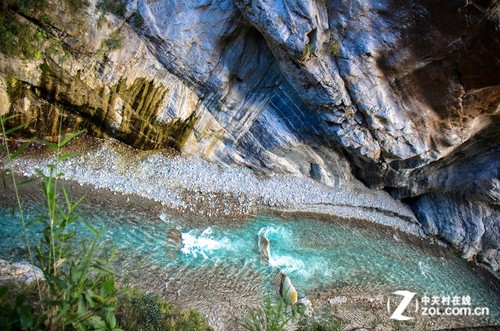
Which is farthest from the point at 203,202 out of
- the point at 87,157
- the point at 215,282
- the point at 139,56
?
the point at 139,56

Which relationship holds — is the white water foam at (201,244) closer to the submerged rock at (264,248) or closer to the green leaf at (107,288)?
the submerged rock at (264,248)

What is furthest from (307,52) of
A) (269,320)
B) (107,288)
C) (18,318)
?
(18,318)

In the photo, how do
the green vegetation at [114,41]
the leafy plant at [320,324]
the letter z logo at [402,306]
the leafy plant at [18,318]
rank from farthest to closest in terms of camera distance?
the green vegetation at [114,41] → the letter z logo at [402,306] → the leafy plant at [320,324] → the leafy plant at [18,318]

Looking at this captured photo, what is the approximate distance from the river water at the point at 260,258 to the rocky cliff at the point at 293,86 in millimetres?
A: 2347

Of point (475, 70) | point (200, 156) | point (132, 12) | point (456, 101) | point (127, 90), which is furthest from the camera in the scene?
point (200, 156)

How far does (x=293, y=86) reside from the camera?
42.5ft

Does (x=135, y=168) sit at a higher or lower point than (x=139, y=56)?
lower

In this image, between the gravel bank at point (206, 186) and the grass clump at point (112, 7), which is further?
the gravel bank at point (206, 186)

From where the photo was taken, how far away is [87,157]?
43.9ft

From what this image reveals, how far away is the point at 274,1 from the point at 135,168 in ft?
26.3

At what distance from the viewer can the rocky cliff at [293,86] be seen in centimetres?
1067

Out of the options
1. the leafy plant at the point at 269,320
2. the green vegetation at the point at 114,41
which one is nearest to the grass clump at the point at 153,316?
the leafy plant at the point at 269,320

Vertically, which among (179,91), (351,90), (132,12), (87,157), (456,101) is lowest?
(87,157)

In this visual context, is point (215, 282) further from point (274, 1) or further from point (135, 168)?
point (274, 1)
